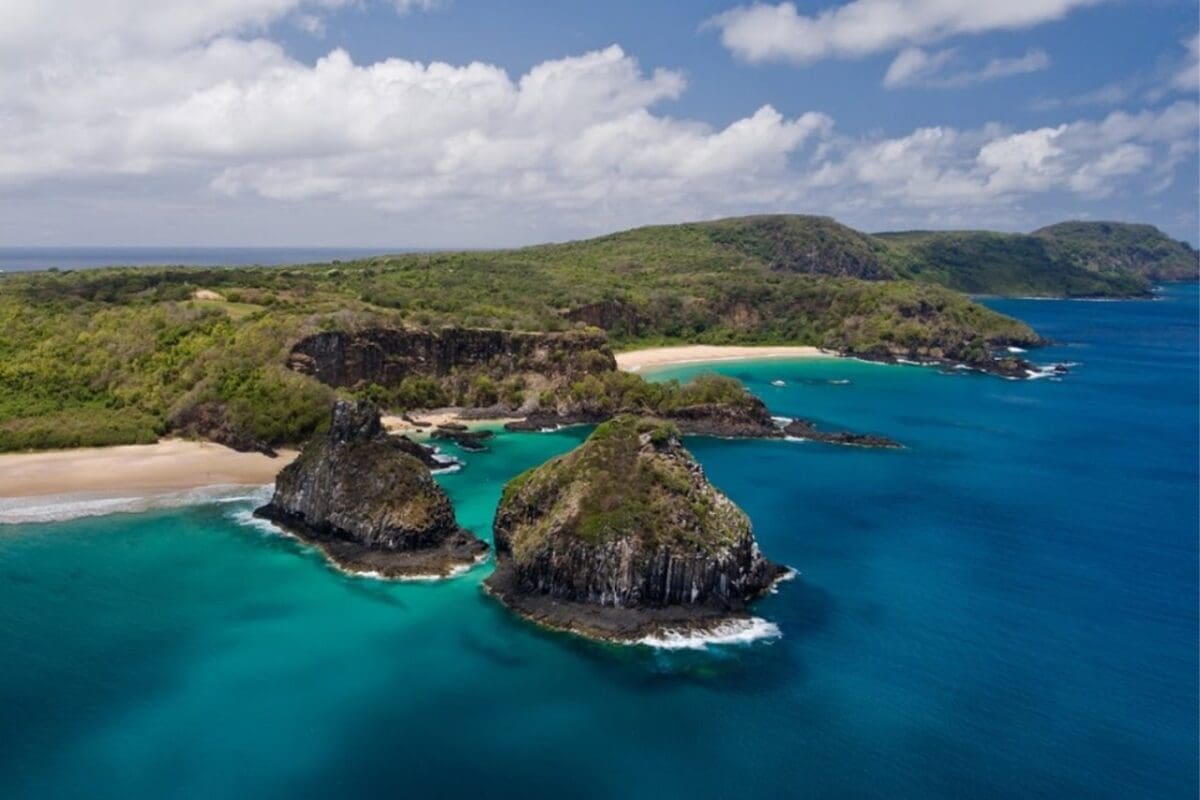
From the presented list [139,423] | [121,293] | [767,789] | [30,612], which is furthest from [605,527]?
[121,293]

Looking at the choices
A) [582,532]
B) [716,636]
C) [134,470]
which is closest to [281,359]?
[134,470]

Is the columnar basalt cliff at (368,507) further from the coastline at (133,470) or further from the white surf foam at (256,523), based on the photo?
the coastline at (133,470)

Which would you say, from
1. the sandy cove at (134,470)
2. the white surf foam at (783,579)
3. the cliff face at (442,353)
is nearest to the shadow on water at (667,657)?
the white surf foam at (783,579)

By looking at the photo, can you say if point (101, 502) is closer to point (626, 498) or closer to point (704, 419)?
point (626, 498)

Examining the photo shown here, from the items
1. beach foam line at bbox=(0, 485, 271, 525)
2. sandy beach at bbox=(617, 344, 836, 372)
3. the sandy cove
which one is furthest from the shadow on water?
sandy beach at bbox=(617, 344, 836, 372)

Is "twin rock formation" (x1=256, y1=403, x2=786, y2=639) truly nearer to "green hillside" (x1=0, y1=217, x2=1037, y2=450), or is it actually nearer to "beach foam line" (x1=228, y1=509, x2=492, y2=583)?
"beach foam line" (x1=228, y1=509, x2=492, y2=583)

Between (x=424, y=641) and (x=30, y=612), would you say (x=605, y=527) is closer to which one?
(x=424, y=641)
